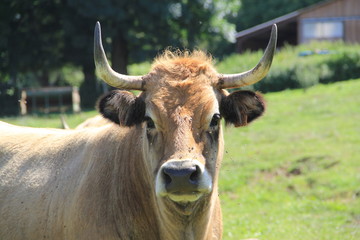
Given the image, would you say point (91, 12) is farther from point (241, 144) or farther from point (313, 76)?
point (241, 144)

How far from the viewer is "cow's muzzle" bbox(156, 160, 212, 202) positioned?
507cm

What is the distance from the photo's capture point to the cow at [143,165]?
218 inches

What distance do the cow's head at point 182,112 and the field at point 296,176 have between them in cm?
46

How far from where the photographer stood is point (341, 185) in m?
13.3

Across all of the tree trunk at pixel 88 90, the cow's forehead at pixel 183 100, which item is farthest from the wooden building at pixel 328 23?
the cow's forehead at pixel 183 100

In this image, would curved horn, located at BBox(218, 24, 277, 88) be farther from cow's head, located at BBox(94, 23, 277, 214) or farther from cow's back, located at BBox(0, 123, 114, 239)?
cow's back, located at BBox(0, 123, 114, 239)

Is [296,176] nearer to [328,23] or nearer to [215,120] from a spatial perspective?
[215,120]

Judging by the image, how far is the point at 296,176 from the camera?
14352 mm

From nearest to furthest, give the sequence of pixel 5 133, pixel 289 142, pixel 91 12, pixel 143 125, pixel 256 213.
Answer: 1. pixel 143 125
2. pixel 5 133
3. pixel 256 213
4. pixel 289 142
5. pixel 91 12

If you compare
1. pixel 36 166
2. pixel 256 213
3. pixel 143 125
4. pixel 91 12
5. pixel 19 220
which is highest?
pixel 91 12

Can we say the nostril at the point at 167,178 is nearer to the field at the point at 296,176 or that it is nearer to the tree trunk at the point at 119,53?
the field at the point at 296,176

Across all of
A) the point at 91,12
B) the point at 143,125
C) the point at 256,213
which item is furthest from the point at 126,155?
the point at 91,12

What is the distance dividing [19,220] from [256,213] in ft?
21.6

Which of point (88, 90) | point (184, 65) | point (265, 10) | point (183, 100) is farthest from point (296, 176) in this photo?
point (265, 10)
